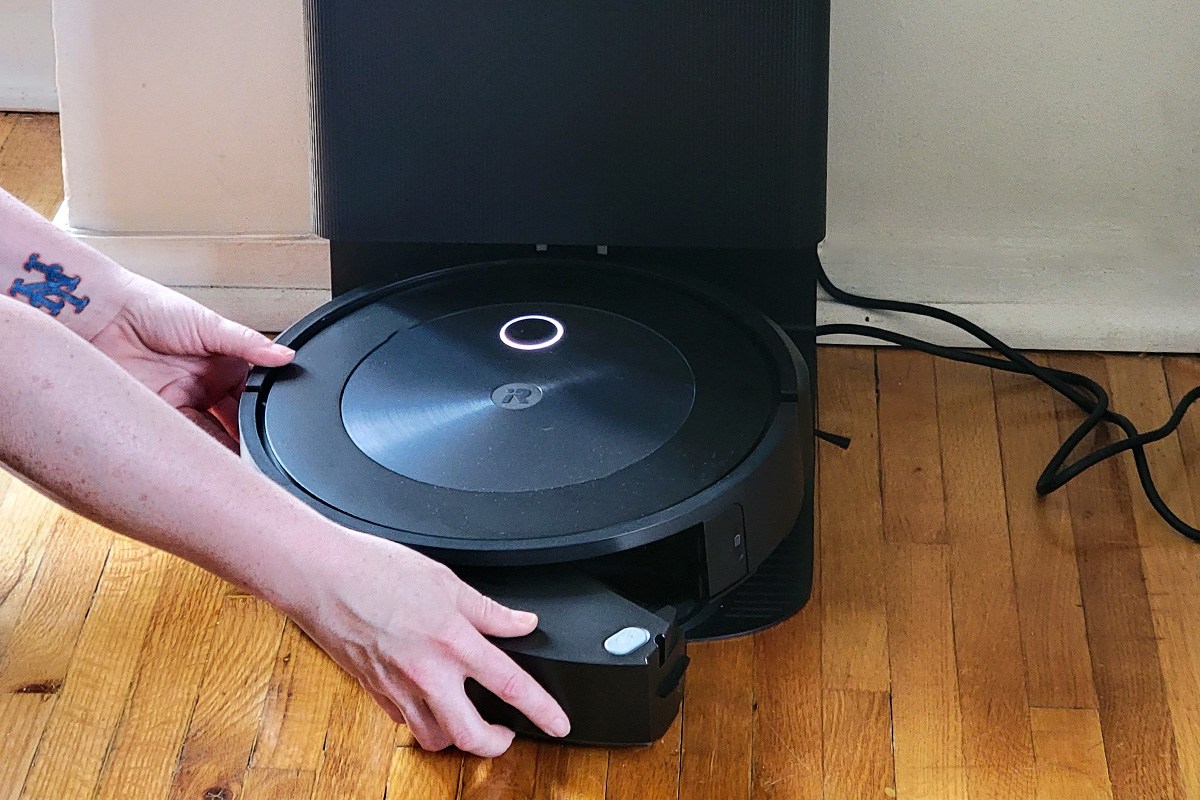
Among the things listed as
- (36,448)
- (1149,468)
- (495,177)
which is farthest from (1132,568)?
(36,448)

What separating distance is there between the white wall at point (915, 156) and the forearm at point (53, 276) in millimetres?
392

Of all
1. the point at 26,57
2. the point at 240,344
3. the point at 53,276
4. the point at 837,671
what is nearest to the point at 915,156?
the point at 837,671

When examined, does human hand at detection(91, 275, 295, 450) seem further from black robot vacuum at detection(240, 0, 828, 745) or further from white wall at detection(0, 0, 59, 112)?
white wall at detection(0, 0, 59, 112)

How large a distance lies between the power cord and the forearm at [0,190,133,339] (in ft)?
2.16

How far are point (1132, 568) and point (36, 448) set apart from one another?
88cm

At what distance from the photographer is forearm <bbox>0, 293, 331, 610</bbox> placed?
0.78 m

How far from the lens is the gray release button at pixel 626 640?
89cm

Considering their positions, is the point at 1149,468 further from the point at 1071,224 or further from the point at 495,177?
the point at 495,177

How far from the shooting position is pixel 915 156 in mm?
1432

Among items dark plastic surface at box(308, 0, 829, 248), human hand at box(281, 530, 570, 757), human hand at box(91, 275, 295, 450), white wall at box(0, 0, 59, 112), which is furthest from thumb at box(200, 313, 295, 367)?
white wall at box(0, 0, 59, 112)

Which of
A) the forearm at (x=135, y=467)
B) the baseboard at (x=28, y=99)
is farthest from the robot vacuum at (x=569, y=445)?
the baseboard at (x=28, y=99)

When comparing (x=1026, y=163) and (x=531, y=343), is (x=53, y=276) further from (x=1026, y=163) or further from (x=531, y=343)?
(x=1026, y=163)

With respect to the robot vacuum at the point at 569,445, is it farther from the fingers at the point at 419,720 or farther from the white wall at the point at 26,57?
the white wall at the point at 26,57

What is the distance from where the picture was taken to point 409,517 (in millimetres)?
954
